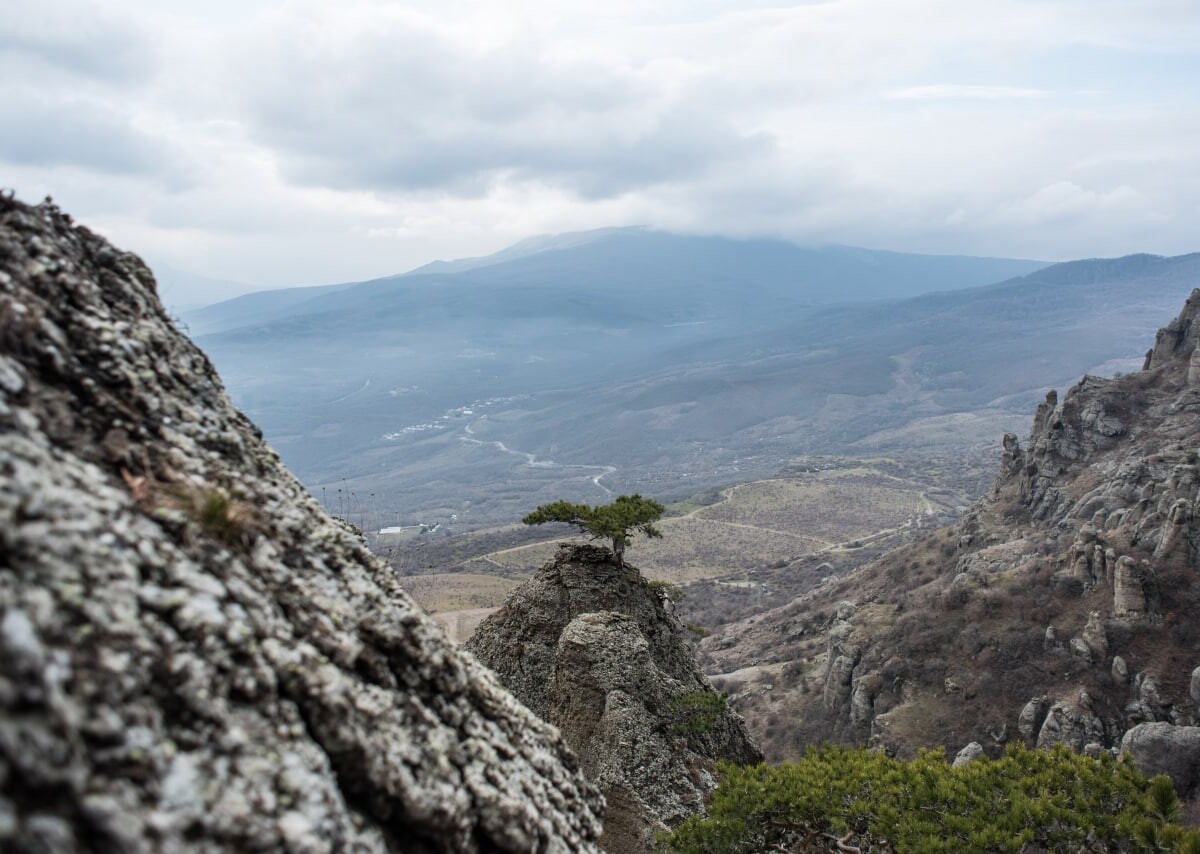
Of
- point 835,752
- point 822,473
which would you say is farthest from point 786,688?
point 822,473

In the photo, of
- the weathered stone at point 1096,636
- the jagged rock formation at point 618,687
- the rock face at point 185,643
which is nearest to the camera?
the rock face at point 185,643

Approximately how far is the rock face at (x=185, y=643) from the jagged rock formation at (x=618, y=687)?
9.30 m

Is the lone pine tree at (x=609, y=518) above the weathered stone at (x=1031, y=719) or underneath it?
above

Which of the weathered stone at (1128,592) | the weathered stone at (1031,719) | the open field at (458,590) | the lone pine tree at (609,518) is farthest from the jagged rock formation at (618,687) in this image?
the open field at (458,590)

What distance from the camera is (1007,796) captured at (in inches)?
449

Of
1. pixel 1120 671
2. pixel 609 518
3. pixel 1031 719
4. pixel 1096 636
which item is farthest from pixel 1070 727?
pixel 609 518

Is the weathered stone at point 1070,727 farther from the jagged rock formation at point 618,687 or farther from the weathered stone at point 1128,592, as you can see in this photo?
the jagged rock formation at point 618,687

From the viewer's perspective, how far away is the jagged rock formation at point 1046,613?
30.4 metres

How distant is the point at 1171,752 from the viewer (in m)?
24.5

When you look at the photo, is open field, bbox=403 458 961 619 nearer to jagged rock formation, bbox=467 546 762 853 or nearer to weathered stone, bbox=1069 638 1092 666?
weathered stone, bbox=1069 638 1092 666

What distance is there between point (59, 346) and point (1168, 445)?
57129mm

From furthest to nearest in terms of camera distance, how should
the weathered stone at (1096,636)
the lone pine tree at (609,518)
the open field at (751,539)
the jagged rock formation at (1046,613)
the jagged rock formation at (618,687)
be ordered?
1. the open field at (751,539)
2. the weathered stone at (1096,636)
3. the jagged rock formation at (1046,613)
4. the lone pine tree at (609,518)
5. the jagged rock formation at (618,687)

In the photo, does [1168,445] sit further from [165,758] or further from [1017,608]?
[165,758]

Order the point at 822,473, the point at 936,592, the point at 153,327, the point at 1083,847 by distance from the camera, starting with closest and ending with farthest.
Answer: the point at 153,327 → the point at 1083,847 → the point at 936,592 → the point at 822,473
